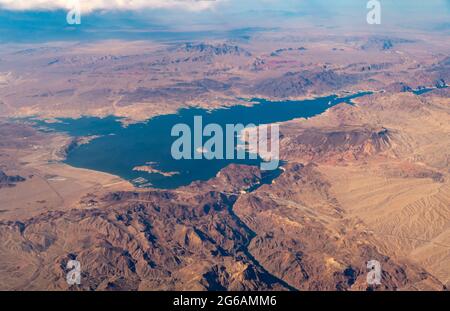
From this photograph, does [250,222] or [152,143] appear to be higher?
[152,143]

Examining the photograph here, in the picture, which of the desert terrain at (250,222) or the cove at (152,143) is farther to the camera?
the cove at (152,143)

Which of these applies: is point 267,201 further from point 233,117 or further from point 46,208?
point 233,117

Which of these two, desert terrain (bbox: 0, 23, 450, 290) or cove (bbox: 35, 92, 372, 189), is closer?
desert terrain (bbox: 0, 23, 450, 290)

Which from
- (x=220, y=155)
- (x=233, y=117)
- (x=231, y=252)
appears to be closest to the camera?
(x=231, y=252)

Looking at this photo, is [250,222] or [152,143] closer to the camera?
[250,222]

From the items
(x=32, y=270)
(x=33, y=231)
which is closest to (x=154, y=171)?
(x=33, y=231)

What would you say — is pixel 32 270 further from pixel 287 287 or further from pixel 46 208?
pixel 287 287

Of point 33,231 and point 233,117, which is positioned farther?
point 233,117

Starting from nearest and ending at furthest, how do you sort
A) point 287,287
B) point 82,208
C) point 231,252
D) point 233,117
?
point 287,287 < point 231,252 < point 82,208 < point 233,117
